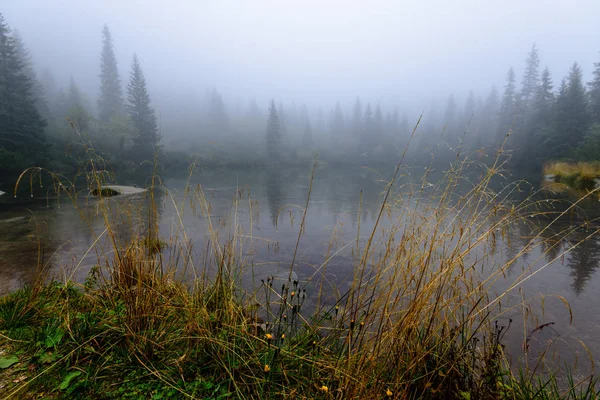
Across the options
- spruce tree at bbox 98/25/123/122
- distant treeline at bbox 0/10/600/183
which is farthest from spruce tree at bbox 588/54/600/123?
spruce tree at bbox 98/25/123/122

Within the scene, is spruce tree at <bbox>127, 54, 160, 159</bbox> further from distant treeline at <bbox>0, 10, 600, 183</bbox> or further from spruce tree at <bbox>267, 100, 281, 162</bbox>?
spruce tree at <bbox>267, 100, 281, 162</bbox>

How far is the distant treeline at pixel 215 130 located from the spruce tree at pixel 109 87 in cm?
17

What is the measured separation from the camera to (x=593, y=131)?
2542 cm

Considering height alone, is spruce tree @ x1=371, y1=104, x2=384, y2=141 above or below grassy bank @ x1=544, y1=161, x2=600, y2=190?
above

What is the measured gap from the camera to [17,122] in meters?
23.7

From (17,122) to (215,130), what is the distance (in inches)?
2172

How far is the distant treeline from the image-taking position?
2345 cm

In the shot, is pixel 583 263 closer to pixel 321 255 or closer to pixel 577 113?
pixel 321 255

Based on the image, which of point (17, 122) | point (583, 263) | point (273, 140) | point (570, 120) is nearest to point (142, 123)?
point (17, 122)

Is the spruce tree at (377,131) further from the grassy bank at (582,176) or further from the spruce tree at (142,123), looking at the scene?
the grassy bank at (582,176)

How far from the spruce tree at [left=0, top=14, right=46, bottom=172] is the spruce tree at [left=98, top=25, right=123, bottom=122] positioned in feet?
Answer: 87.4

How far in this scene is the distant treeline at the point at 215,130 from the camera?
23.5 m

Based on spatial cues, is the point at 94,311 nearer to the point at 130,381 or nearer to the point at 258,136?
the point at 130,381

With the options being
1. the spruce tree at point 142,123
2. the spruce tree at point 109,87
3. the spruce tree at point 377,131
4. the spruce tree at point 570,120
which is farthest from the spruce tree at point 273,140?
the spruce tree at point 570,120
